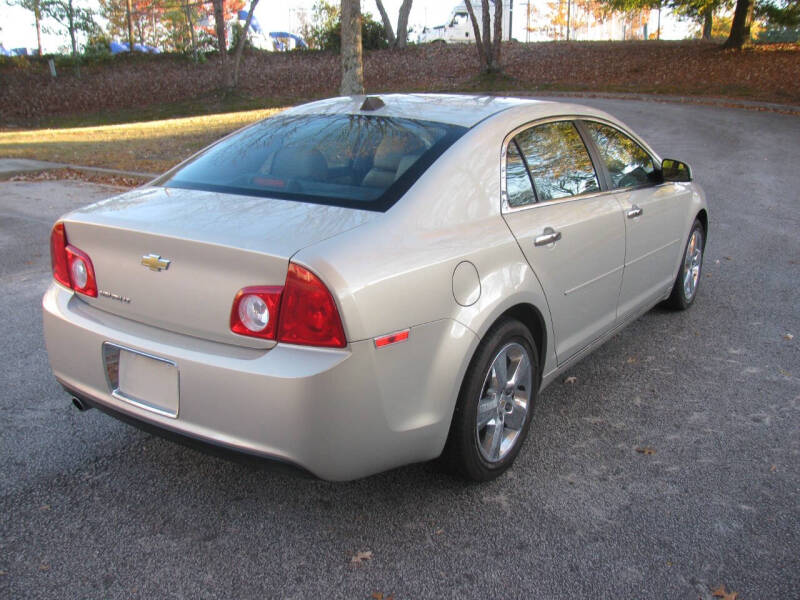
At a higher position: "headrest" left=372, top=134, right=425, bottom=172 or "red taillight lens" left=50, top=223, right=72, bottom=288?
"headrest" left=372, top=134, right=425, bottom=172

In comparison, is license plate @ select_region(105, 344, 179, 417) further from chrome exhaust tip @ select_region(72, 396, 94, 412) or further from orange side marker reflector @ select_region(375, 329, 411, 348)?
orange side marker reflector @ select_region(375, 329, 411, 348)

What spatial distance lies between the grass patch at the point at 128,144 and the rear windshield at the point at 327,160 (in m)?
9.22

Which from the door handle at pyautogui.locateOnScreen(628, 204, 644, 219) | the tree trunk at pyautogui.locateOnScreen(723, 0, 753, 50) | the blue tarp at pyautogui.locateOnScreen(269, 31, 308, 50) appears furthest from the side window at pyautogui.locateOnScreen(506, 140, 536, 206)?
the blue tarp at pyautogui.locateOnScreen(269, 31, 308, 50)

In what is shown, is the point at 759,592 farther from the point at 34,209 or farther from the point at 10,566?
the point at 34,209

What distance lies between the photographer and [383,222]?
281 cm

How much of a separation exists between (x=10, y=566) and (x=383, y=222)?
184cm

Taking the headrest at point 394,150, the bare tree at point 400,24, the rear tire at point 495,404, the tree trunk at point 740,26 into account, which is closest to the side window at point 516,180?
the headrest at point 394,150

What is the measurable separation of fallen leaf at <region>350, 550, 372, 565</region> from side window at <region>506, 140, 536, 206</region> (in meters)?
1.61

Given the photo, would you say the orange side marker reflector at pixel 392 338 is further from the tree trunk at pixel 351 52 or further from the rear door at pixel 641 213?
the tree trunk at pixel 351 52

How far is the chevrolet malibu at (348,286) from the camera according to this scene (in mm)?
2572

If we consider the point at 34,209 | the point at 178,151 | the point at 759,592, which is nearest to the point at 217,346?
the point at 759,592

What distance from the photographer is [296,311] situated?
2537 millimetres

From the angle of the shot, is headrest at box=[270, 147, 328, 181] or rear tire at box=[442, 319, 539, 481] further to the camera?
headrest at box=[270, 147, 328, 181]

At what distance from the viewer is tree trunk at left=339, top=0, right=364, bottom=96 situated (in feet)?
50.8
